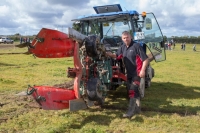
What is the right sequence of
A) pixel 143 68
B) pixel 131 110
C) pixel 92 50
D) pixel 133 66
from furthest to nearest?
pixel 133 66
pixel 131 110
pixel 143 68
pixel 92 50

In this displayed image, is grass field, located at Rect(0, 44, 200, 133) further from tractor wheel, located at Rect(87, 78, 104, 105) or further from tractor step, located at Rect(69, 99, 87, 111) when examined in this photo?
tractor wheel, located at Rect(87, 78, 104, 105)

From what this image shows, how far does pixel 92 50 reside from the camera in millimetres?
5457

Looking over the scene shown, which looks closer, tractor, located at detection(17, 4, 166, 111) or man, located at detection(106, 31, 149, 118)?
tractor, located at detection(17, 4, 166, 111)

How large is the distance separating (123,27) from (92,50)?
2.97 meters

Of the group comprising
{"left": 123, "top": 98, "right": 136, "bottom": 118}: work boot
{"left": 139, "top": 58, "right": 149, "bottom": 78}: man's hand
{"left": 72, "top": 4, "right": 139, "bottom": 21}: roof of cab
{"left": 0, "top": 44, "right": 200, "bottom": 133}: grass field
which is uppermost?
{"left": 72, "top": 4, "right": 139, "bottom": 21}: roof of cab

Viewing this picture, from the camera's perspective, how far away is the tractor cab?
755 centimetres

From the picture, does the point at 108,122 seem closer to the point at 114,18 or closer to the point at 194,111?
the point at 194,111

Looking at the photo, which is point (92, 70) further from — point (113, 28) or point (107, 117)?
point (113, 28)

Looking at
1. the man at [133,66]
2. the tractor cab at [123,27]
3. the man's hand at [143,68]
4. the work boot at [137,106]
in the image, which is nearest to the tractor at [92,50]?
the tractor cab at [123,27]

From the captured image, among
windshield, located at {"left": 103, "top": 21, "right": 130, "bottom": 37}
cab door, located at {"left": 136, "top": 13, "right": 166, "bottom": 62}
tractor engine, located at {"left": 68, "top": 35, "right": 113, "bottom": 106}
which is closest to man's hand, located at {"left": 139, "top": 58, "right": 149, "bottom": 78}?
tractor engine, located at {"left": 68, "top": 35, "right": 113, "bottom": 106}

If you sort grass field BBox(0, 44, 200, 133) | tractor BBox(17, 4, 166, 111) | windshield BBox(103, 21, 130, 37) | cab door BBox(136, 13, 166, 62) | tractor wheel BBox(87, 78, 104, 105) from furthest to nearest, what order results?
windshield BBox(103, 21, 130, 37)
cab door BBox(136, 13, 166, 62)
tractor wheel BBox(87, 78, 104, 105)
grass field BBox(0, 44, 200, 133)
tractor BBox(17, 4, 166, 111)

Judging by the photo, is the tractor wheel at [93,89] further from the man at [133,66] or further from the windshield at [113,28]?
the windshield at [113,28]

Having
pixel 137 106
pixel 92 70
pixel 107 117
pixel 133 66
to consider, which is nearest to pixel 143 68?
pixel 133 66

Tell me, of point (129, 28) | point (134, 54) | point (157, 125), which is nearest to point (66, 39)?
point (134, 54)
